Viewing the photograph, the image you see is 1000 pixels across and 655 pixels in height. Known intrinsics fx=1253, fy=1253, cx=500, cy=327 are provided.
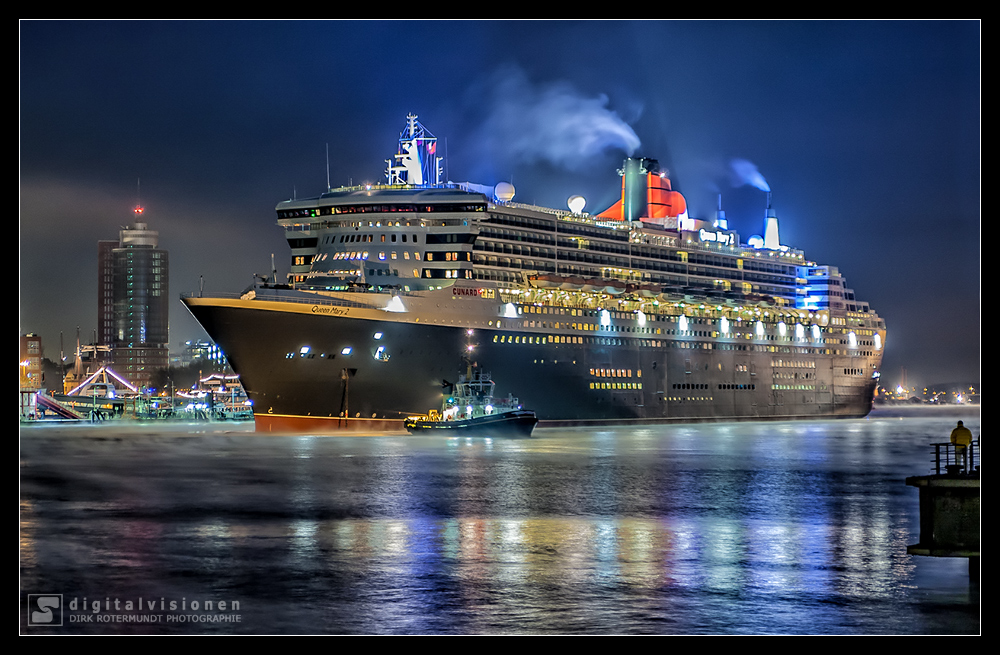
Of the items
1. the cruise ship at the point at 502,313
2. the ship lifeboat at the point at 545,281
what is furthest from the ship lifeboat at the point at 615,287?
the ship lifeboat at the point at 545,281

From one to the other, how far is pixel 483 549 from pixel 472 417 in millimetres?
44830

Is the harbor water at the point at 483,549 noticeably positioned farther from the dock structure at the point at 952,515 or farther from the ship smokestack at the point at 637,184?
the ship smokestack at the point at 637,184

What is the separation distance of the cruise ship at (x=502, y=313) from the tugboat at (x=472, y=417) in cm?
101

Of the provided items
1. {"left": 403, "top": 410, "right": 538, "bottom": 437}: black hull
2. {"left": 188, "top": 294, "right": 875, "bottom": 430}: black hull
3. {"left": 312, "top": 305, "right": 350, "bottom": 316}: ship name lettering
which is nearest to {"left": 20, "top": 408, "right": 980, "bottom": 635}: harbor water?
{"left": 188, "top": 294, "right": 875, "bottom": 430}: black hull

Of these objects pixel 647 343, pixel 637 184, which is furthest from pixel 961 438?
pixel 637 184

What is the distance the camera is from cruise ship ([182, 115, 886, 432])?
7231 centimetres

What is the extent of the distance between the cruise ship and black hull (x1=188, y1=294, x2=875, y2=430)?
4.1 inches

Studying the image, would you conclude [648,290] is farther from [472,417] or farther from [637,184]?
[472,417]

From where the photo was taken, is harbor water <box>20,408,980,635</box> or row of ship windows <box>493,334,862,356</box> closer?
harbor water <box>20,408,980,635</box>

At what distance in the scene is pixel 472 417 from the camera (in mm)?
75000

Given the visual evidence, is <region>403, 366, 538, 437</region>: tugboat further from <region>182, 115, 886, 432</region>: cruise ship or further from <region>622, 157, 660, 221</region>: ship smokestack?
<region>622, 157, 660, 221</region>: ship smokestack
